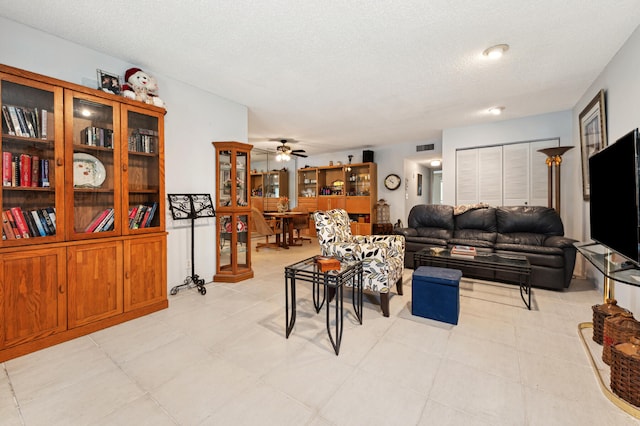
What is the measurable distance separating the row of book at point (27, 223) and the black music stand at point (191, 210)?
1.10 meters

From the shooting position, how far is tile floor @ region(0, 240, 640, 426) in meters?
1.47

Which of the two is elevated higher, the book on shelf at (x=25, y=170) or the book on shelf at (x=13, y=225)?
the book on shelf at (x=25, y=170)

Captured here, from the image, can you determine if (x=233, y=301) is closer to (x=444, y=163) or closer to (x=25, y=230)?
(x=25, y=230)

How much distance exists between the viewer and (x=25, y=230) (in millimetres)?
2096

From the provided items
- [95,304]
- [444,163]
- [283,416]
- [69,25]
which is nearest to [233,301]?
[95,304]

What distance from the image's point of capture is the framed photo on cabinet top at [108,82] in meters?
2.61

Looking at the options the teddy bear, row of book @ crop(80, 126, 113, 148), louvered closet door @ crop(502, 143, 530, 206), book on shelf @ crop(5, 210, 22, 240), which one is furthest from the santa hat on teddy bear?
louvered closet door @ crop(502, 143, 530, 206)

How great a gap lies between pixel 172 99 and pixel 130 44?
0.78m

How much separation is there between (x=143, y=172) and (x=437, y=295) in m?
3.22

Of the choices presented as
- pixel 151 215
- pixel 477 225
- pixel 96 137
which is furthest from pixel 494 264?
pixel 96 137

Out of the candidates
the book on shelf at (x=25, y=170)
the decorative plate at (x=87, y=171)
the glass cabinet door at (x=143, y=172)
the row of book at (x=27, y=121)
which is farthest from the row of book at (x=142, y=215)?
the row of book at (x=27, y=121)

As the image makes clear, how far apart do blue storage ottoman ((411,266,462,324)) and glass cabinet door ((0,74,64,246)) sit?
3.17 m

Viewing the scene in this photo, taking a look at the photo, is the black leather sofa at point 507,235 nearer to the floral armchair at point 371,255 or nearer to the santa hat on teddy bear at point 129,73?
the floral armchair at point 371,255

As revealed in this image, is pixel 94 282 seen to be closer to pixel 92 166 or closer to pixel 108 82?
pixel 92 166
